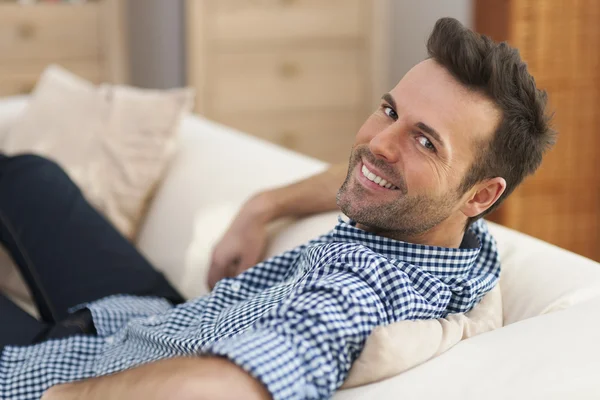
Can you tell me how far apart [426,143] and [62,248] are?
2.85 ft

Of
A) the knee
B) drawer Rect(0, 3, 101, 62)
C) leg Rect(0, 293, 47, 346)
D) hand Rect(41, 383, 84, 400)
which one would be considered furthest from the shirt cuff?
drawer Rect(0, 3, 101, 62)

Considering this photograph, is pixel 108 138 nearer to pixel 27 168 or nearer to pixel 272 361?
pixel 27 168

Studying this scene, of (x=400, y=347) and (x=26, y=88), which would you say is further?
(x=26, y=88)

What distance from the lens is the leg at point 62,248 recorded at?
1633 mm

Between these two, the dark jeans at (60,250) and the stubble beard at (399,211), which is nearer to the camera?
the stubble beard at (399,211)

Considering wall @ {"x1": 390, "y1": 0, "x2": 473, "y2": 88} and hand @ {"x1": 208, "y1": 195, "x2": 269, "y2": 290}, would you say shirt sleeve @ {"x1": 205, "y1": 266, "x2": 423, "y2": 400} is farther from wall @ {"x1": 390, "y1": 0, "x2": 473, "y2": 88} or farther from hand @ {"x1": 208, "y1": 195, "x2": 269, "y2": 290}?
wall @ {"x1": 390, "y1": 0, "x2": 473, "y2": 88}

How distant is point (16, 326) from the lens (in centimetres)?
147

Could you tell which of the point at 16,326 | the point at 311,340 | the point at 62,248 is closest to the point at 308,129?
the point at 62,248

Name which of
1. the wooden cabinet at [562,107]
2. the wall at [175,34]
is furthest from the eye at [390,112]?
the wall at [175,34]

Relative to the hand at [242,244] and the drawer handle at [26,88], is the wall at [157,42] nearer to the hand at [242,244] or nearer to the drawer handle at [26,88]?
the drawer handle at [26,88]

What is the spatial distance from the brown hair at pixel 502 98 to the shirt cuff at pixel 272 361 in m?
0.36

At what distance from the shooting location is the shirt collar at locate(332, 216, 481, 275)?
114cm

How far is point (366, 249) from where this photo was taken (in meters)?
1.09

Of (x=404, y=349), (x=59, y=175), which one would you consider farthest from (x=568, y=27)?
(x=404, y=349)
